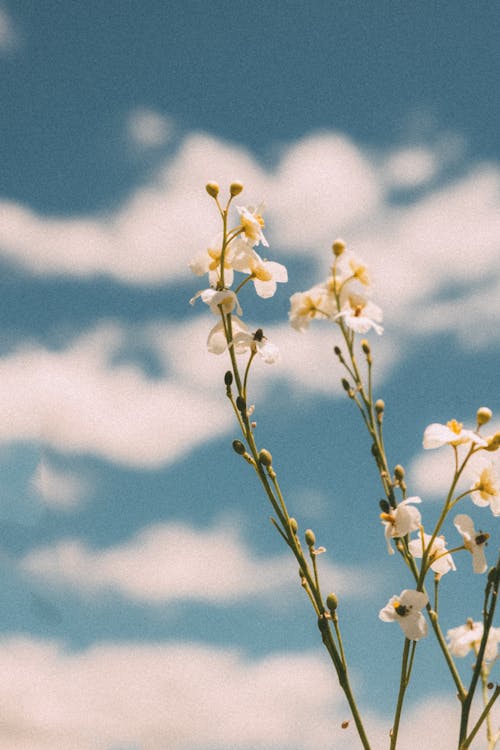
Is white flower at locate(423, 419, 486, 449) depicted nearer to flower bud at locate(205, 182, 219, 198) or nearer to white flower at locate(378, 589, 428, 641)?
white flower at locate(378, 589, 428, 641)

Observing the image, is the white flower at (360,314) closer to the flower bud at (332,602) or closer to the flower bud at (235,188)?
the flower bud at (235,188)

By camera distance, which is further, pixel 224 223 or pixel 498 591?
pixel 224 223

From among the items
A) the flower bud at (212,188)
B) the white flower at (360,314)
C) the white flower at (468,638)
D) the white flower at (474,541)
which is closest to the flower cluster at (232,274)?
the flower bud at (212,188)

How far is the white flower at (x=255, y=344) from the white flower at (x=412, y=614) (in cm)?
43

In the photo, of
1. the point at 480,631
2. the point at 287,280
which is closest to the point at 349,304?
the point at 287,280

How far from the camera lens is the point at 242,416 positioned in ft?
4.00

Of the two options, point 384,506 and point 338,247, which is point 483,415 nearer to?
point 384,506

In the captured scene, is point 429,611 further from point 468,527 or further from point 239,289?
point 239,289

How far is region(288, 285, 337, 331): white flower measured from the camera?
1379 mm

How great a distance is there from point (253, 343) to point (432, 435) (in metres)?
0.32

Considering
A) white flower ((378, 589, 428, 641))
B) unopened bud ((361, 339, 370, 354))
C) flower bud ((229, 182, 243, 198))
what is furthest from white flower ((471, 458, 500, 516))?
flower bud ((229, 182, 243, 198))

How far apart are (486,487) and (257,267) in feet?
1.73

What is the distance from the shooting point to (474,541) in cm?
119

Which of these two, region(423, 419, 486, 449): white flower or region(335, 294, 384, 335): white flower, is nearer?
region(423, 419, 486, 449): white flower
